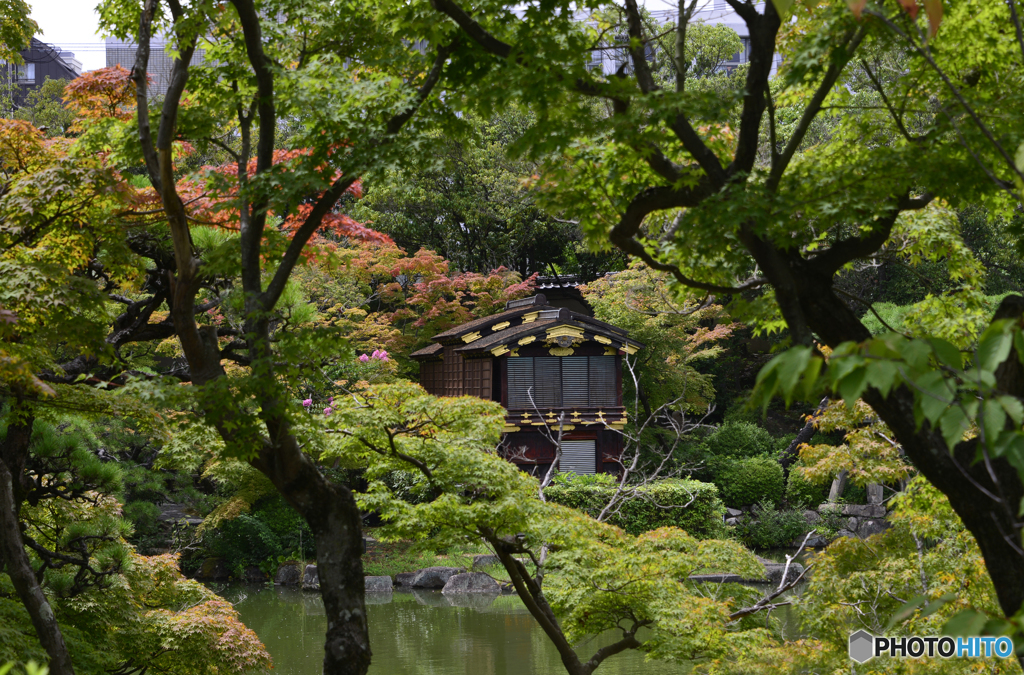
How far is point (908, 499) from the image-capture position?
6051 millimetres

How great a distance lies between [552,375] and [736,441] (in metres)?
4.47

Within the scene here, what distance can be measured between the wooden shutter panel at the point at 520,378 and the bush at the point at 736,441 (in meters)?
4.25

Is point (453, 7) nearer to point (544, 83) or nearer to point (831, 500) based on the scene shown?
point (544, 83)

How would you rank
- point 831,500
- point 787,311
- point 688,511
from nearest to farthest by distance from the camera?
point 787,311 < point 688,511 < point 831,500

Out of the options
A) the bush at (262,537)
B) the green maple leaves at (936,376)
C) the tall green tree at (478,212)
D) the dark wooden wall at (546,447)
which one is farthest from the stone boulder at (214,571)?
the green maple leaves at (936,376)

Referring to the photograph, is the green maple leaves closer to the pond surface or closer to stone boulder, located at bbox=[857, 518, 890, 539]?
the pond surface

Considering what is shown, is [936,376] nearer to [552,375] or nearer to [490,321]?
[552,375]

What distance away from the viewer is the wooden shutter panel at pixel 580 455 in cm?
1848

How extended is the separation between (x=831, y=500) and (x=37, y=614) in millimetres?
16123

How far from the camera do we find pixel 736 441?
61.4 feet

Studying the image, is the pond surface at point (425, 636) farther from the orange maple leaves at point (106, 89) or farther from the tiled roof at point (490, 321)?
the orange maple leaves at point (106, 89)

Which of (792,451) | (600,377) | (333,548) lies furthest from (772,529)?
(333,548)

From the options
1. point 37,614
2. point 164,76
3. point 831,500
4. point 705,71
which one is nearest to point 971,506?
point 37,614

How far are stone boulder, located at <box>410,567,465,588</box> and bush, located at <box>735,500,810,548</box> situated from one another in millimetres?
5819
